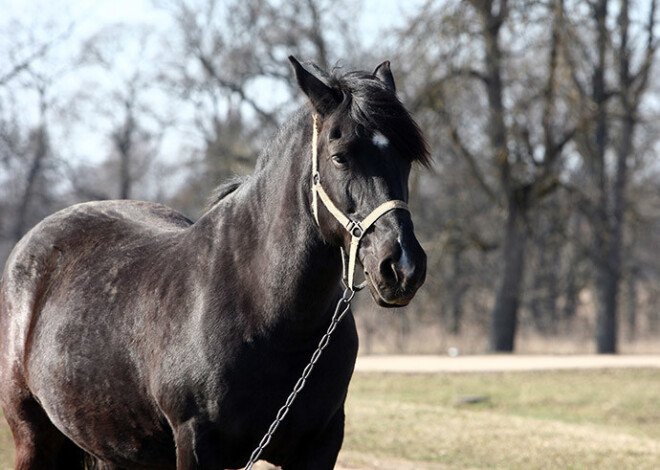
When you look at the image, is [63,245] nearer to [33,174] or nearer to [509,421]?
[509,421]

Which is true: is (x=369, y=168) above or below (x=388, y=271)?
above

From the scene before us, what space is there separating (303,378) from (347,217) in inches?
26.8

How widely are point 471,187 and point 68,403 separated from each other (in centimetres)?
2814

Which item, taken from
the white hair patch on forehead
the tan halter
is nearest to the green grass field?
the tan halter

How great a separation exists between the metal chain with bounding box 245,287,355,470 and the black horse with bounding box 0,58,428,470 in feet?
0.16

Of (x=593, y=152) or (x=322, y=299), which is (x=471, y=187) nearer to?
(x=593, y=152)

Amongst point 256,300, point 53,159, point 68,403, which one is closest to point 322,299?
point 256,300

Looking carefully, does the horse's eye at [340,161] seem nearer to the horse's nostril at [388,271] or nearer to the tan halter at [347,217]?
the tan halter at [347,217]

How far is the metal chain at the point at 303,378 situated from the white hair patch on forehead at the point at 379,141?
0.54 m

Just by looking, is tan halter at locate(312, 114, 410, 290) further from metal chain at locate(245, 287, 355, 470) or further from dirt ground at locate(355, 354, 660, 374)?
dirt ground at locate(355, 354, 660, 374)

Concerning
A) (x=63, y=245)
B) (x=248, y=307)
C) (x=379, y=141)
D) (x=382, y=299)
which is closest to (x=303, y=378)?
(x=248, y=307)

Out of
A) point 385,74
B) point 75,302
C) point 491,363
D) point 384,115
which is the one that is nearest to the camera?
point 384,115

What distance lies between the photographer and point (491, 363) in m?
19.5

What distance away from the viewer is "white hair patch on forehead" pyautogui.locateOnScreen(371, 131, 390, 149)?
316cm
